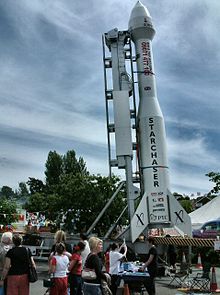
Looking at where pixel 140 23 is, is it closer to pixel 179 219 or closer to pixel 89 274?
pixel 179 219

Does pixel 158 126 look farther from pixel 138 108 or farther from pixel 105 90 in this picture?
pixel 105 90

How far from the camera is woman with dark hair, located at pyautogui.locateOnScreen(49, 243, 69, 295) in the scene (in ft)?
22.9

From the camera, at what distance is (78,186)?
25.5 meters

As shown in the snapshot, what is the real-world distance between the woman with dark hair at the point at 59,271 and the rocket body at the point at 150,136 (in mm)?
11280

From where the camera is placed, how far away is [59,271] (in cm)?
700

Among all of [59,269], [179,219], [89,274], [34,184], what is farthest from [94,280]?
[34,184]

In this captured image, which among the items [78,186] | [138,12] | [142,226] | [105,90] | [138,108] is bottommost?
[142,226]

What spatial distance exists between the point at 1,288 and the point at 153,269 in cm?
382

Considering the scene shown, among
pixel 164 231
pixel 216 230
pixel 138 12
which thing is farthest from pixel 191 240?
pixel 138 12

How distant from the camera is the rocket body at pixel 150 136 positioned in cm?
1806

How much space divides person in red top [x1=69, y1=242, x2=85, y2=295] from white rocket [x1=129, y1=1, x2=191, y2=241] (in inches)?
388

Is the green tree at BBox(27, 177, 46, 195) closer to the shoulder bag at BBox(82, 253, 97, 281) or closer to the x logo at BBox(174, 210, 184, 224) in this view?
the x logo at BBox(174, 210, 184, 224)

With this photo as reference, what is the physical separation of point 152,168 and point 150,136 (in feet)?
5.38

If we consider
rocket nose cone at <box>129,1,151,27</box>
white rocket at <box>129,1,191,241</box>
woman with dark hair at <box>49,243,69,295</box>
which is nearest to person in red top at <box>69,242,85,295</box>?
woman with dark hair at <box>49,243,69,295</box>
